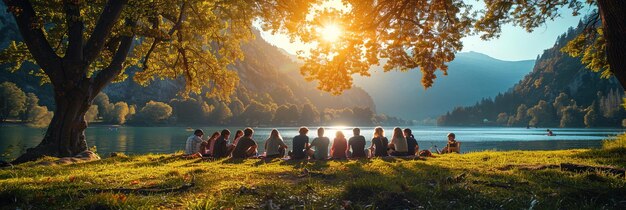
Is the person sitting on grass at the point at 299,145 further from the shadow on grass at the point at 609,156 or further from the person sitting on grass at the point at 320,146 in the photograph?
the shadow on grass at the point at 609,156

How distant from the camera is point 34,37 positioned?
17234 millimetres

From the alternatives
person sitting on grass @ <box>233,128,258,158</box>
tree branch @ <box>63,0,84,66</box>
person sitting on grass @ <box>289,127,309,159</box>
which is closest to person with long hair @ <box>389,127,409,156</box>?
person sitting on grass @ <box>289,127,309,159</box>

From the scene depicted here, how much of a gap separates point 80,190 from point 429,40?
15406 mm

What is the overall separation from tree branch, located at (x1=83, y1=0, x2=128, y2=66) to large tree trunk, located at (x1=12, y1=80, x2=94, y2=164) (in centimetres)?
163

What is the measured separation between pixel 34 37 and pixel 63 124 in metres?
4.33

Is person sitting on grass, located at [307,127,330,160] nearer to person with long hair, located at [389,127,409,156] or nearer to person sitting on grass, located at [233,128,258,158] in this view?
person sitting on grass, located at [233,128,258,158]

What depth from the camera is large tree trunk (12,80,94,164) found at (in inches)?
717

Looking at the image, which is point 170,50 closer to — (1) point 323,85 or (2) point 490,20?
(1) point 323,85

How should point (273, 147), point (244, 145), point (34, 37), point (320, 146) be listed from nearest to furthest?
1. point (34, 37)
2. point (320, 146)
3. point (244, 145)
4. point (273, 147)

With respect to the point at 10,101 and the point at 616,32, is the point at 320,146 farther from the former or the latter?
the point at 10,101

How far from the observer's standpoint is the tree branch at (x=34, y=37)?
1669cm

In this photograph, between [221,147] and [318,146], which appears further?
[221,147]

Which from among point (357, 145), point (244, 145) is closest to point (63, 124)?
point (244, 145)

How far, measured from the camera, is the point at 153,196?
7430 mm
